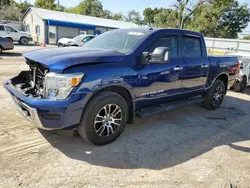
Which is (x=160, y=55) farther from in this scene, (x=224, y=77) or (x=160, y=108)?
(x=224, y=77)

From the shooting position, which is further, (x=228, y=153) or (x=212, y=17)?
(x=212, y=17)

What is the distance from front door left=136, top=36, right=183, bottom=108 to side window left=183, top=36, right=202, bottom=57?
0.33m

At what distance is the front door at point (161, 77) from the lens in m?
3.79

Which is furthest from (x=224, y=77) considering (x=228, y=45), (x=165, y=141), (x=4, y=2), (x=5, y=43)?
(x=4, y=2)

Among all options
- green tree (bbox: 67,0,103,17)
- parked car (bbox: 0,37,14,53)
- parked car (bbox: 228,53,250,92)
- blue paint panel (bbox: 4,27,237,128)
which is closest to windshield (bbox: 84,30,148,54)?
blue paint panel (bbox: 4,27,237,128)

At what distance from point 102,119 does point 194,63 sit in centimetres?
257

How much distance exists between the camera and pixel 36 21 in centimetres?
3209

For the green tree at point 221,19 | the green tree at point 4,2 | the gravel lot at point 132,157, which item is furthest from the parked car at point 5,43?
the green tree at point 4,2

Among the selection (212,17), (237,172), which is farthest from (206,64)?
(212,17)

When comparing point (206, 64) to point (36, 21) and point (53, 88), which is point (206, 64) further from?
point (36, 21)

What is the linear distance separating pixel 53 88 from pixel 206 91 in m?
4.01

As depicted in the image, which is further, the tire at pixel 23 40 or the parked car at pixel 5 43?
the tire at pixel 23 40

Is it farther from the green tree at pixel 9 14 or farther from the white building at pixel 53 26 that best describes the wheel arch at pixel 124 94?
the green tree at pixel 9 14

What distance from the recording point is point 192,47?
4.94 meters
